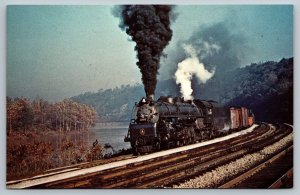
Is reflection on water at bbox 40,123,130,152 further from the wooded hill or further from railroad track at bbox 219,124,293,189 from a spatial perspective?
railroad track at bbox 219,124,293,189

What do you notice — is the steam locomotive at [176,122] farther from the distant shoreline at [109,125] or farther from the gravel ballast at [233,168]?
the gravel ballast at [233,168]

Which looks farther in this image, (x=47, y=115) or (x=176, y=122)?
(x=176, y=122)

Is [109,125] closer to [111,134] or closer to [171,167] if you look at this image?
[111,134]

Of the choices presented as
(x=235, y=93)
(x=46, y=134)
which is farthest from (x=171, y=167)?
(x=46, y=134)

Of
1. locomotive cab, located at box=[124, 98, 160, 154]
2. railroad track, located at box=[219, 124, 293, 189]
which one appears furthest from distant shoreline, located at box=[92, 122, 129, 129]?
railroad track, located at box=[219, 124, 293, 189]

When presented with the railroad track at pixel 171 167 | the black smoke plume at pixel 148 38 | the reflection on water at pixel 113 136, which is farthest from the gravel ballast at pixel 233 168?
the black smoke plume at pixel 148 38

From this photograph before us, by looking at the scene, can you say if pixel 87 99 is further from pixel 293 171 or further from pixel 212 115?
pixel 293 171
